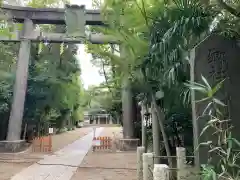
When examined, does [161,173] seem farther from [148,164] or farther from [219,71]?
[219,71]

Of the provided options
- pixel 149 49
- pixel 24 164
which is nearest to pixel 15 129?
pixel 24 164

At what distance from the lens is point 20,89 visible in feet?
40.5

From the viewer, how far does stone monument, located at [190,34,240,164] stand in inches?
140

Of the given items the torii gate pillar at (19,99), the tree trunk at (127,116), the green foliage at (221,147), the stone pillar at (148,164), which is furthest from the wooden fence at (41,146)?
the green foliage at (221,147)

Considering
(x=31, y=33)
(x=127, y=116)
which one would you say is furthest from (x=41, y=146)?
(x=31, y=33)

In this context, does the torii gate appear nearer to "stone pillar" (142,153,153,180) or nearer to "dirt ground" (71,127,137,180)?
"dirt ground" (71,127,137,180)

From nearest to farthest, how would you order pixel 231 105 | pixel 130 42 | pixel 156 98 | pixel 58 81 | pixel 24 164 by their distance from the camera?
pixel 231 105, pixel 130 42, pixel 156 98, pixel 24 164, pixel 58 81

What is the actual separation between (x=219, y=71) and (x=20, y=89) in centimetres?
1070

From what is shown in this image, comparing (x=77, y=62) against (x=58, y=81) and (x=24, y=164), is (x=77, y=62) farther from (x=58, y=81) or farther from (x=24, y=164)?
(x=24, y=164)

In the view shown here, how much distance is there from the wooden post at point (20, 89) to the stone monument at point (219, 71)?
10.4 meters

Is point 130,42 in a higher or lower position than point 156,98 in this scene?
higher

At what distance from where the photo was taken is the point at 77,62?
61.2 ft

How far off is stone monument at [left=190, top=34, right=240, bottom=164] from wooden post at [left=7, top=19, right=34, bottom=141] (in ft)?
34.0

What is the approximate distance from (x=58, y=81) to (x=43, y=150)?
3966 mm
